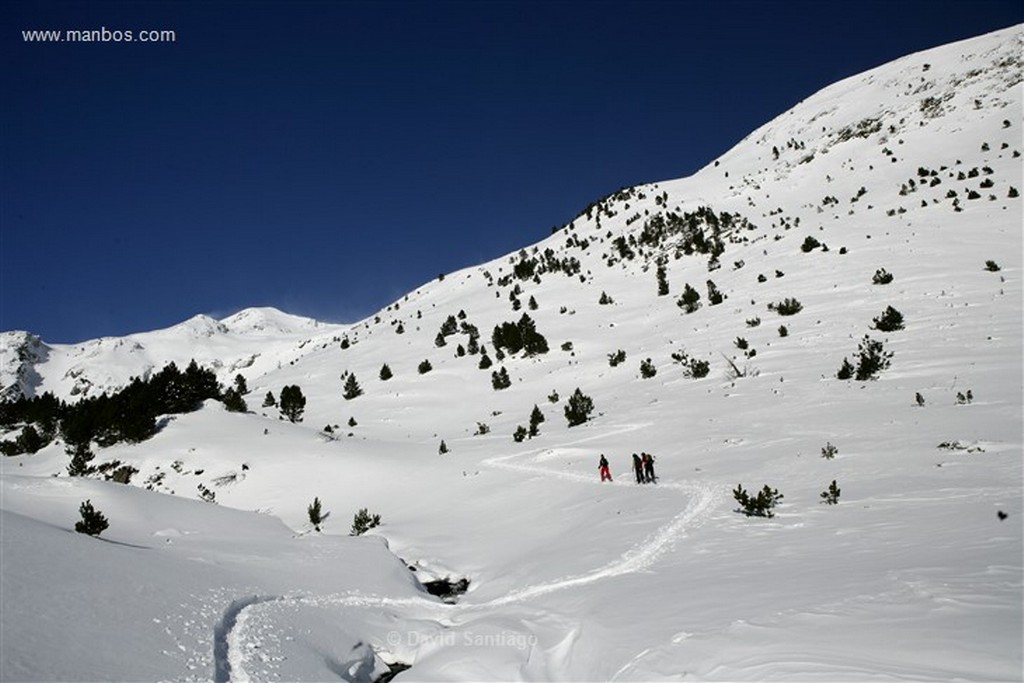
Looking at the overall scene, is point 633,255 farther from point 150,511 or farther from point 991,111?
point 150,511

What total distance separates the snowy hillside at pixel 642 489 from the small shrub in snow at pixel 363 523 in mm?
648

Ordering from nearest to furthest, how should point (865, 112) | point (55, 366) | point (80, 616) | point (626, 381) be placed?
point (80, 616) → point (626, 381) → point (865, 112) → point (55, 366)

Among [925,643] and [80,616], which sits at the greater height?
[80,616]

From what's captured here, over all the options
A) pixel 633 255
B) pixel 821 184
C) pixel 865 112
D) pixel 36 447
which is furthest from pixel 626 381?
pixel 865 112

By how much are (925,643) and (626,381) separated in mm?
20654

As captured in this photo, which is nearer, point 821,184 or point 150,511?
point 150,511

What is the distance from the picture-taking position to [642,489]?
1335 centimetres

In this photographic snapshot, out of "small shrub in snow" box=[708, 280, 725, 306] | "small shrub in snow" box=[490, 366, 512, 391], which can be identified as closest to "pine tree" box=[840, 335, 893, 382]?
"small shrub in snow" box=[708, 280, 725, 306]

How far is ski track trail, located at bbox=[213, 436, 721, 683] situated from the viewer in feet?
19.9

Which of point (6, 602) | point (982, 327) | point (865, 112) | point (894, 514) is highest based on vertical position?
point (865, 112)

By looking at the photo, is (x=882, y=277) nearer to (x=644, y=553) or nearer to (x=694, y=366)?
(x=694, y=366)

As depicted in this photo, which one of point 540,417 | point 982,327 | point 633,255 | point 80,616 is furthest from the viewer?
point 633,255

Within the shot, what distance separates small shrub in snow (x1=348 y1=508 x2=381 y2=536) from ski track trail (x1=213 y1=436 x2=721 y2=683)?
5295 mm

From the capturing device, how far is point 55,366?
422ft
